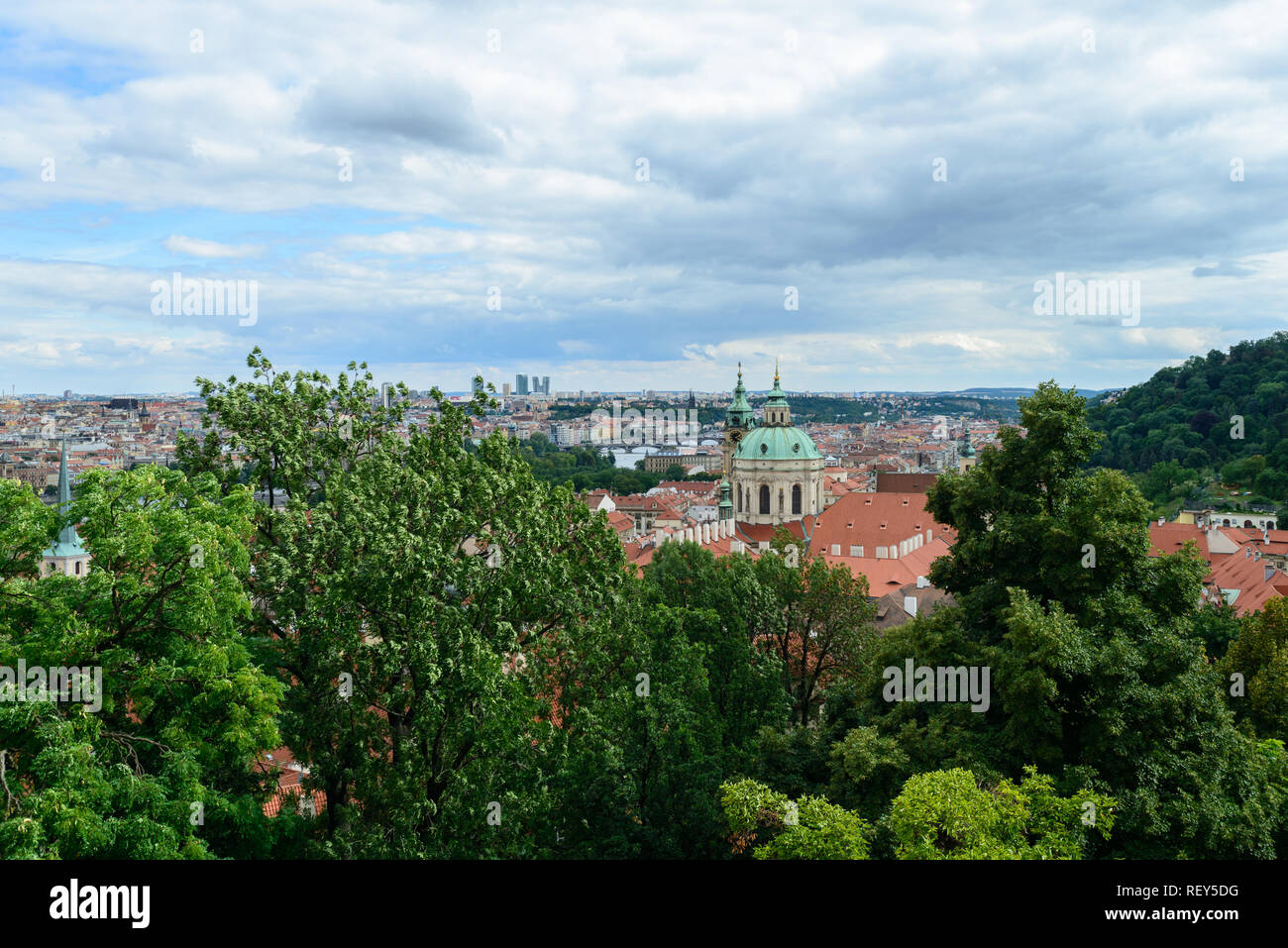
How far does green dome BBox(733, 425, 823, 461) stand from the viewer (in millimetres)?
86125

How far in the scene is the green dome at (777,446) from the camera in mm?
86125

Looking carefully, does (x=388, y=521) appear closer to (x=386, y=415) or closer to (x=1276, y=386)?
(x=386, y=415)

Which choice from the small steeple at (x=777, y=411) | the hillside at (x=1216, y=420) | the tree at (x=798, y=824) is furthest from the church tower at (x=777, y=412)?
the tree at (x=798, y=824)

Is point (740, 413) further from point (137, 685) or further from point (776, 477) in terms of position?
point (137, 685)

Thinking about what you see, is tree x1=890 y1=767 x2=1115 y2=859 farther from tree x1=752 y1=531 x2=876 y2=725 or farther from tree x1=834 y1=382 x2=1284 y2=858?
tree x1=752 y1=531 x2=876 y2=725

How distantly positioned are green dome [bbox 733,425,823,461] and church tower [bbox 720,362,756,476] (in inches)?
799

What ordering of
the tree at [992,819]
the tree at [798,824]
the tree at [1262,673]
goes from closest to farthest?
the tree at [992,819], the tree at [798,824], the tree at [1262,673]

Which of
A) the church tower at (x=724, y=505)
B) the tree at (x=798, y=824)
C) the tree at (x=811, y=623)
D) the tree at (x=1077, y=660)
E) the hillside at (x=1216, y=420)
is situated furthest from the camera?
the hillside at (x=1216, y=420)

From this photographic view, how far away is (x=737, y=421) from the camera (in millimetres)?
111125

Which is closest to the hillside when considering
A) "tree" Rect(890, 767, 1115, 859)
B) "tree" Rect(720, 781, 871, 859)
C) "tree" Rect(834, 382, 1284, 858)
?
"tree" Rect(834, 382, 1284, 858)

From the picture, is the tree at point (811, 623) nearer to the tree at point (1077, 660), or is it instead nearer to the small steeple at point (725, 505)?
the tree at point (1077, 660)

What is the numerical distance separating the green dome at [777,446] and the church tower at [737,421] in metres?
20.3

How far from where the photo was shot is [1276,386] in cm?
10775

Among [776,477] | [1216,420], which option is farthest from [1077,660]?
[1216,420]
